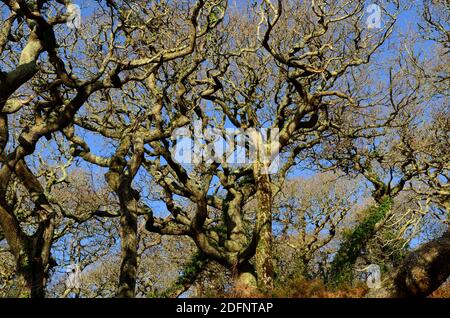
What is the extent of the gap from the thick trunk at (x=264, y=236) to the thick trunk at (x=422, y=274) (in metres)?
7.68

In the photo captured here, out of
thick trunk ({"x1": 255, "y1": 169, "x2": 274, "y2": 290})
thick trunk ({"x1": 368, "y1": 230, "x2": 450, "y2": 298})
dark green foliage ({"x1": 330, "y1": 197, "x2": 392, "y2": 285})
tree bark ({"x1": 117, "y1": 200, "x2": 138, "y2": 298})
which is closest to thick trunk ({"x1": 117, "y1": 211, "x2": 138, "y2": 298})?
tree bark ({"x1": 117, "y1": 200, "x2": 138, "y2": 298})

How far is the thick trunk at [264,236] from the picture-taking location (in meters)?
15.7

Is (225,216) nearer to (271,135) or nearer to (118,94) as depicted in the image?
(271,135)

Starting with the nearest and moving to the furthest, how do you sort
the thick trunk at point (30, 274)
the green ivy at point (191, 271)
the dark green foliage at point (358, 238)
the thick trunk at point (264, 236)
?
the thick trunk at point (30, 274), the thick trunk at point (264, 236), the green ivy at point (191, 271), the dark green foliage at point (358, 238)

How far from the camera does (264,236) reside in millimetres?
16266

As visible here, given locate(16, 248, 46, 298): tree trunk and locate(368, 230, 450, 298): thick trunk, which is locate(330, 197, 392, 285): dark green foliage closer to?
locate(16, 248, 46, 298): tree trunk

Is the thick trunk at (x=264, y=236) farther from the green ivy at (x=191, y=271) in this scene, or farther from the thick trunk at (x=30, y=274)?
the thick trunk at (x=30, y=274)

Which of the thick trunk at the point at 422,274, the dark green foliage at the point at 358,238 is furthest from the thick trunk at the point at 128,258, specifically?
the dark green foliage at the point at 358,238

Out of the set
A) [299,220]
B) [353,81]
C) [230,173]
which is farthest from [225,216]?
[299,220]

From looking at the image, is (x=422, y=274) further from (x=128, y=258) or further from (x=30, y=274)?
(x=30, y=274)

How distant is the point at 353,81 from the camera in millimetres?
20344

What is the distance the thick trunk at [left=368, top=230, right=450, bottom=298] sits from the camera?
24.3 feet
